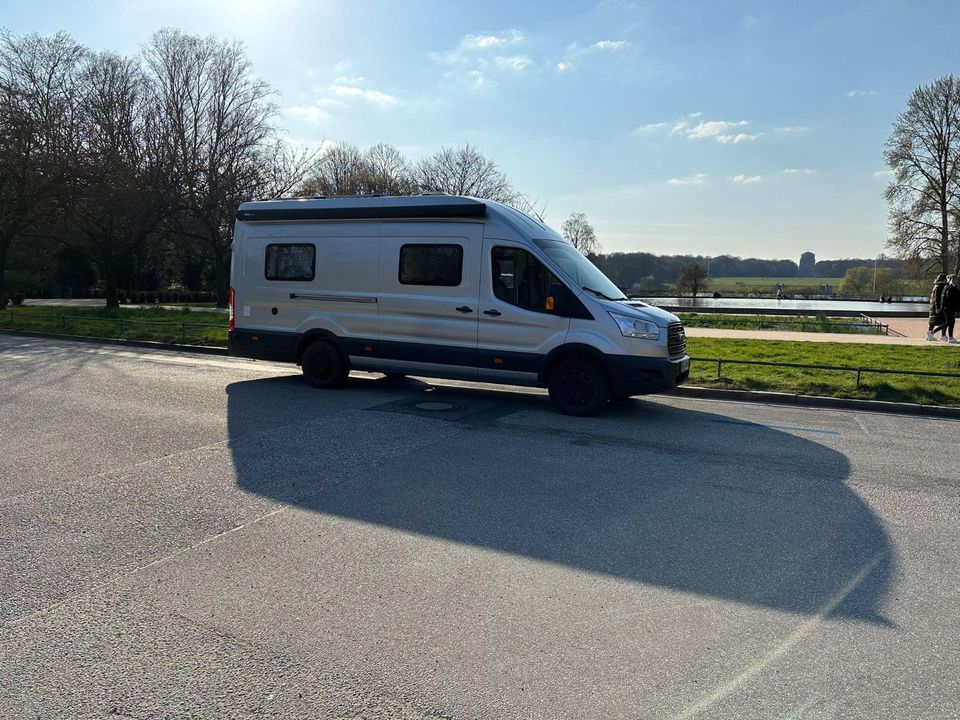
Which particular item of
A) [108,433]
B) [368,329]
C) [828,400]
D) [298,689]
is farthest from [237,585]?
[828,400]

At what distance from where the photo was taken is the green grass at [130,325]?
737 inches

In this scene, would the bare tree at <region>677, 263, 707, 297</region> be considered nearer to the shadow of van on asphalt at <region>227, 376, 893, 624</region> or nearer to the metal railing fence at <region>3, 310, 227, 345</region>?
the metal railing fence at <region>3, 310, 227, 345</region>

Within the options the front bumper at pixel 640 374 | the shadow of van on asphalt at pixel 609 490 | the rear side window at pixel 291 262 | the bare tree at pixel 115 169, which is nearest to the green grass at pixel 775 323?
the front bumper at pixel 640 374

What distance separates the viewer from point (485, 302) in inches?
385

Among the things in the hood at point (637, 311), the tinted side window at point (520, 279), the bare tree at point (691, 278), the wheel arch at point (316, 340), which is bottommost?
the wheel arch at point (316, 340)

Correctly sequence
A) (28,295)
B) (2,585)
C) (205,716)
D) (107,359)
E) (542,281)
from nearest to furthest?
(205,716) → (2,585) → (542,281) → (107,359) → (28,295)

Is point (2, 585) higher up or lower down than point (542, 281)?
lower down

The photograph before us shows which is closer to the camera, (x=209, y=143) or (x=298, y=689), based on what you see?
(x=298, y=689)

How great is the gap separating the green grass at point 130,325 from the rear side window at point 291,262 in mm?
6819

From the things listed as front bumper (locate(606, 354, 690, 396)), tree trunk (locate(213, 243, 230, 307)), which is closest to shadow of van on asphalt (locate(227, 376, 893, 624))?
front bumper (locate(606, 354, 690, 396))

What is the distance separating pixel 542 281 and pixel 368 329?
286 centimetres

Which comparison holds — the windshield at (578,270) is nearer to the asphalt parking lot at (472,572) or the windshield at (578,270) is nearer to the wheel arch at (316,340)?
the asphalt parking lot at (472,572)

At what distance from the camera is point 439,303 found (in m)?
10.1

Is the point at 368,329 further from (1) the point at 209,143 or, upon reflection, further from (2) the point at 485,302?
(1) the point at 209,143
